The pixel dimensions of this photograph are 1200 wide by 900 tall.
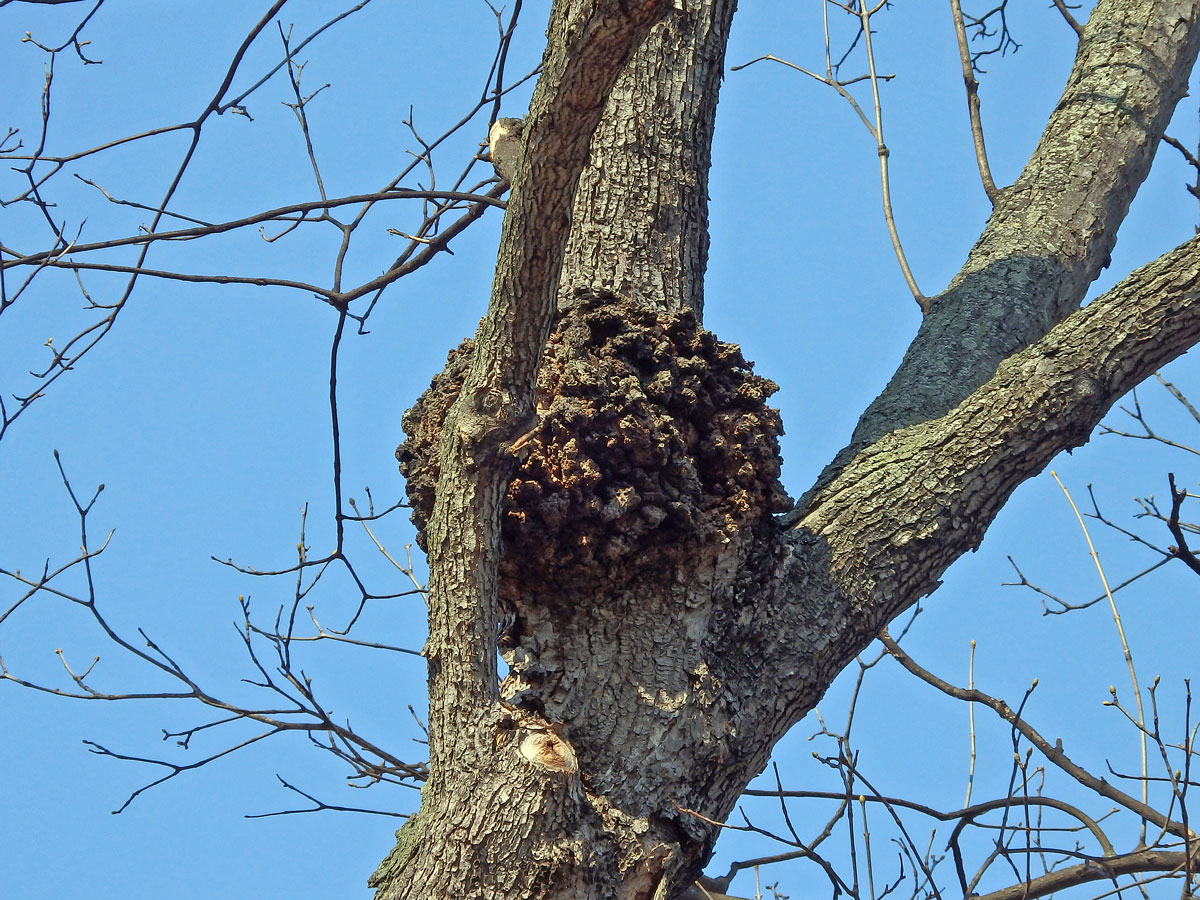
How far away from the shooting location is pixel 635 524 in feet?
6.49

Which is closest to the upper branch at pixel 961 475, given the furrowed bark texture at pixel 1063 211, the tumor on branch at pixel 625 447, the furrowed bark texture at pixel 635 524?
the furrowed bark texture at pixel 635 524

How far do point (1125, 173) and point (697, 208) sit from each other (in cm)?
123

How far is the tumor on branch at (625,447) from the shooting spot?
1.97m

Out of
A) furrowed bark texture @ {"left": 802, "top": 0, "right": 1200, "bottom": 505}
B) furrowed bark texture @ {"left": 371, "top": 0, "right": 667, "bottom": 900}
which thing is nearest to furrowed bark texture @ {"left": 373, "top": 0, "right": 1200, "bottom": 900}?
furrowed bark texture @ {"left": 371, "top": 0, "right": 667, "bottom": 900}

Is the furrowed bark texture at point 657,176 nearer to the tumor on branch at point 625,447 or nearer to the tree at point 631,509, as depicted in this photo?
the tree at point 631,509

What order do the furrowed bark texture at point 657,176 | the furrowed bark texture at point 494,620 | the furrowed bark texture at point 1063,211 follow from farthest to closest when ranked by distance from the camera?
the furrowed bark texture at point 1063,211 < the furrowed bark texture at point 657,176 < the furrowed bark texture at point 494,620

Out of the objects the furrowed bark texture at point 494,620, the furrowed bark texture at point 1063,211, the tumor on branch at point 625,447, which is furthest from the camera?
the furrowed bark texture at point 1063,211

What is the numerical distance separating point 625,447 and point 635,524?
0.45 ft

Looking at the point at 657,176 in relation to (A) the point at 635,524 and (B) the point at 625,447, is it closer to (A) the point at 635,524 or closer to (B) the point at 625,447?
(B) the point at 625,447

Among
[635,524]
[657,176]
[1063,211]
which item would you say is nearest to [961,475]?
[635,524]

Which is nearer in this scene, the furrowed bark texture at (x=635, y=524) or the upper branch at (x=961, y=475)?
the furrowed bark texture at (x=635, y=524)

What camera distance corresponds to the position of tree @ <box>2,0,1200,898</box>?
1755 millimetres

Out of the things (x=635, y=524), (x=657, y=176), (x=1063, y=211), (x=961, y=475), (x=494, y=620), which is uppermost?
(x=1063, y=211)

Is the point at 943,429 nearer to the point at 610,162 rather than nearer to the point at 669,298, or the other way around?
the point at 669,298
